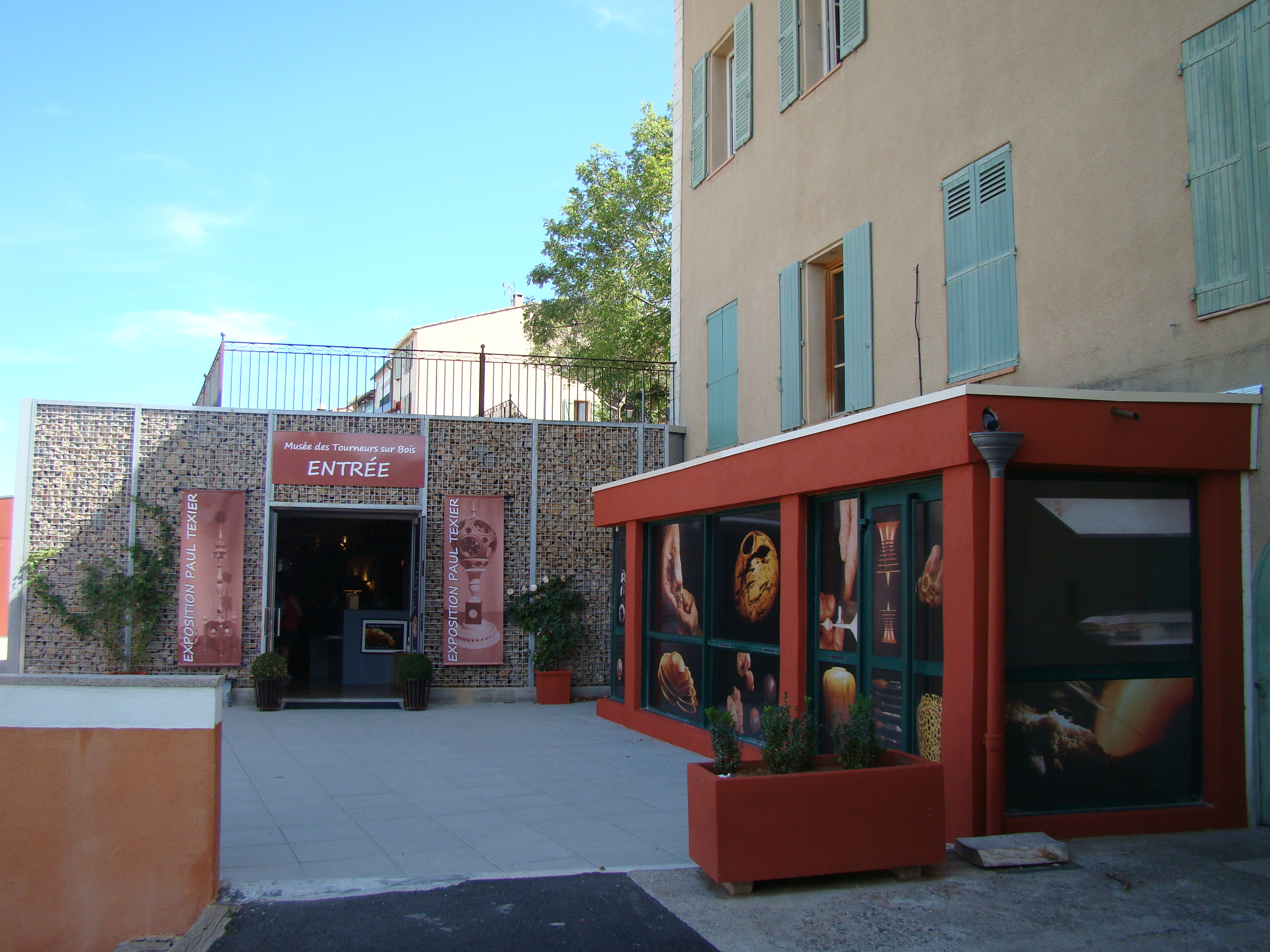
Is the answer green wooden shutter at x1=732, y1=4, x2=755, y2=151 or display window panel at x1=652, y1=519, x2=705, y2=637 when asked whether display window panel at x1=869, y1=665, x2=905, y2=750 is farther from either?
green wooden shutter at x1=732, y1=4, x2=755, y2=151

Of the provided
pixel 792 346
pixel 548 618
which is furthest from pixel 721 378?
pixel 548 618

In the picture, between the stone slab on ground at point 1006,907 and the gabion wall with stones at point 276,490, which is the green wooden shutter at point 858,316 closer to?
the stone slab on ground at point 1006,907

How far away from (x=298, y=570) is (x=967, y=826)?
1561cm

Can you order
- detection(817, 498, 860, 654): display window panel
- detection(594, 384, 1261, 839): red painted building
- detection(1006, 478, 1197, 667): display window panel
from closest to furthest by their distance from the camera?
1. detection(594, 384, 1261, 839): red painted building
2. detection(1006, 478, 1197, 667): display window panel
3. detection(817, 498, 860, 654): display window panel

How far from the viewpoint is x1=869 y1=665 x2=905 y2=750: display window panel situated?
7.23 metres

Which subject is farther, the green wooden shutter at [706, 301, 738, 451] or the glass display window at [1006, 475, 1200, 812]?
the green wooden shutter at [706, 301, 738, 451]

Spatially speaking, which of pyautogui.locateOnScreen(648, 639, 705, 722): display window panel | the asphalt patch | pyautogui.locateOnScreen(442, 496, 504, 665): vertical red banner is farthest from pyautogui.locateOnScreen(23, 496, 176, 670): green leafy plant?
the asphalt patch

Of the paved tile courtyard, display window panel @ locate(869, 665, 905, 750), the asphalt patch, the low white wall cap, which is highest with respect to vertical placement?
the low white wall cap

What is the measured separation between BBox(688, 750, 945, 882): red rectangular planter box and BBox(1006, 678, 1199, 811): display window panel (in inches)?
45.3

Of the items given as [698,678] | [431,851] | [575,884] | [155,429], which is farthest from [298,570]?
[575,884]

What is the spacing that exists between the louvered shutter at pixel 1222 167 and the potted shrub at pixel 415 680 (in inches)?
405

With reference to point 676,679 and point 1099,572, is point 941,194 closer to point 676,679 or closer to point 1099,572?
point 1099,572

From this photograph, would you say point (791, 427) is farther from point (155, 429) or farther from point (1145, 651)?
point (155, 429)

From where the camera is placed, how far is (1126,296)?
6996 mm
